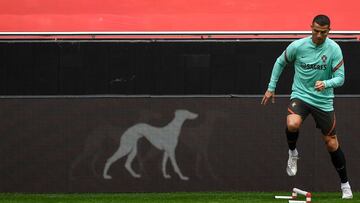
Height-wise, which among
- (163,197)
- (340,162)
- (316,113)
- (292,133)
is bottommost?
(163,197)

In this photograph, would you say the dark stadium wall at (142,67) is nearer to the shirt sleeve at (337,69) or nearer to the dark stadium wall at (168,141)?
the dark stadium wall at (168,141)

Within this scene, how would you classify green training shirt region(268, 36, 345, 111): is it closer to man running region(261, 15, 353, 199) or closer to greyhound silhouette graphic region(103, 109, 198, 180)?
man running region(261, 15, 353, 199)

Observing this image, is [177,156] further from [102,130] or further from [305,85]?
[305,85]

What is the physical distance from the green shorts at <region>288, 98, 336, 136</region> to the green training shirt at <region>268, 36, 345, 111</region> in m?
0.04

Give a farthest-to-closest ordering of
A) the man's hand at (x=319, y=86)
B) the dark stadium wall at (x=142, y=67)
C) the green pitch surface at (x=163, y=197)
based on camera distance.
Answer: the dark stadium wall at (x=142, y=67) < the green pitch surface at (x=163, y=197) < the man's hand at (x=319, y=86)

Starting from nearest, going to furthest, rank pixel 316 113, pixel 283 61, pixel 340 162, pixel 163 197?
pixel 283 61 < pixel 316 113 < pixel 340 162 < pixel 163 197

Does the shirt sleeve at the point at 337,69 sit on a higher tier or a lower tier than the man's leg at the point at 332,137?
higher

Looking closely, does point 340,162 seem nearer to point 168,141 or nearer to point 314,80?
point 314,80

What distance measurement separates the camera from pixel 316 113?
857 cm

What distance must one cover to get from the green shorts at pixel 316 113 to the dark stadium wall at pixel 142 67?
1.29 meters

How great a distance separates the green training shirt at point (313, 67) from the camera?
27.2 feet

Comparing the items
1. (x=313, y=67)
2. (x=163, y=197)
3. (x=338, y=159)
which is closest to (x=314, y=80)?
(x=313, y=67)

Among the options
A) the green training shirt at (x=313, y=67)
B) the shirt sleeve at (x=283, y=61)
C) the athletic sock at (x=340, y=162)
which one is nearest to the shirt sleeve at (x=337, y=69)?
the green training shirt at (x=313, y=67)

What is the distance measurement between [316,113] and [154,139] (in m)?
1.96
